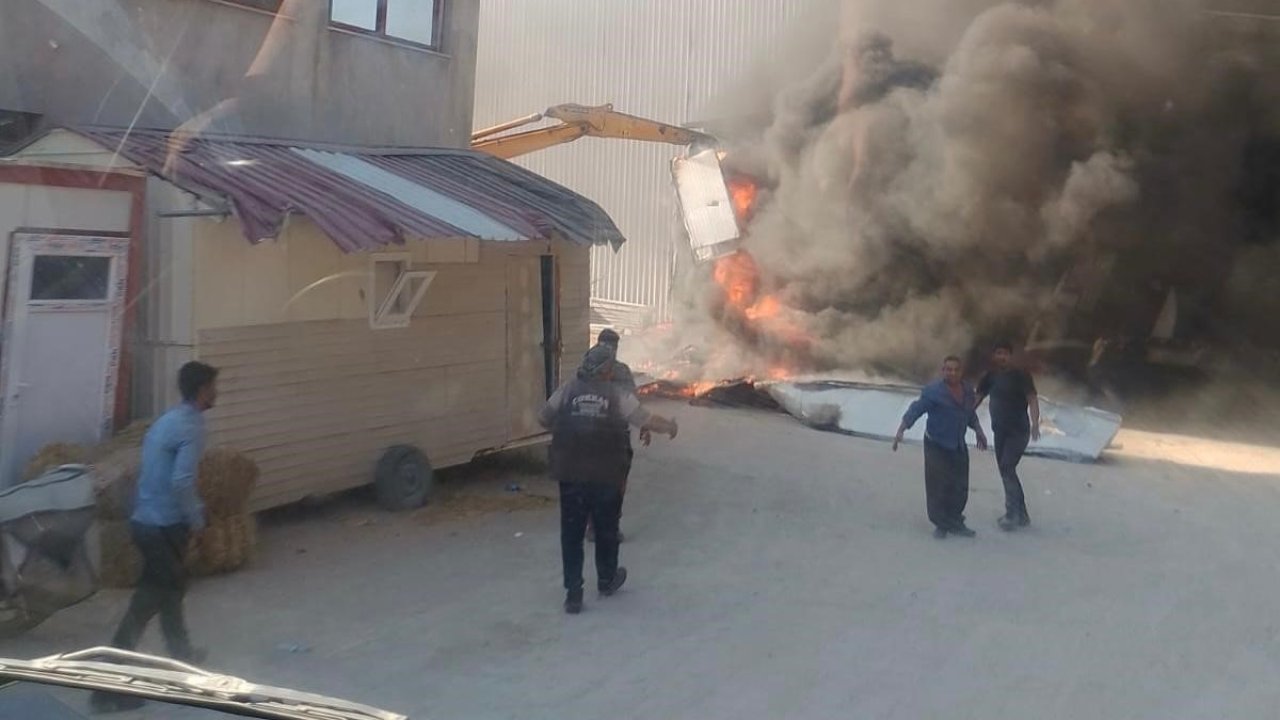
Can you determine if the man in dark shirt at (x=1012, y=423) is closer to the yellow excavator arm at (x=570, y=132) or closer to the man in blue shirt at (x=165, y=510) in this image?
the man in blue shirt at (x=165, y=510)

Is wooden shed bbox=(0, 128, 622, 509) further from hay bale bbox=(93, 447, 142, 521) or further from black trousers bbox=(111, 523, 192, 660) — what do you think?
black trousers bbox=(111, 523, 192, 660)

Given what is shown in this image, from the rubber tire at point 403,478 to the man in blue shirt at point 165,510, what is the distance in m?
3.42

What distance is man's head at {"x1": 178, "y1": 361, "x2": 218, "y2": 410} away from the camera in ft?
17.2

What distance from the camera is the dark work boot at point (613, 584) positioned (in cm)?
679

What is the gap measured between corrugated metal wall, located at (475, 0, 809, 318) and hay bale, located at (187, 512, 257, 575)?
1407cm

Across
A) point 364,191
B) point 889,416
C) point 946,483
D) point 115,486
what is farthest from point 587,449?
point 889,416

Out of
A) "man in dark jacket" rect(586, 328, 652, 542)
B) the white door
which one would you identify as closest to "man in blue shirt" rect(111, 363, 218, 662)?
the white door

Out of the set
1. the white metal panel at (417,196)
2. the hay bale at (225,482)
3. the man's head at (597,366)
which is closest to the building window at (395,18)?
the white metal panel at (417,196)

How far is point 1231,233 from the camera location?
60.2 ft

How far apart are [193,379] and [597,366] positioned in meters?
2.17

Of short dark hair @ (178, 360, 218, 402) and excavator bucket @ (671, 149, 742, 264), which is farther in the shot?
excavator bucket @ (671, 149, 742, 264)

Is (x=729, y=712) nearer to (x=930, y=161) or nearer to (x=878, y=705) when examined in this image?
(x=878, y=705)

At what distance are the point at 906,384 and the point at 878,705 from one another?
10.4 meters

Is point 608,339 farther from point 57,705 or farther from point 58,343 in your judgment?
point 57,705
